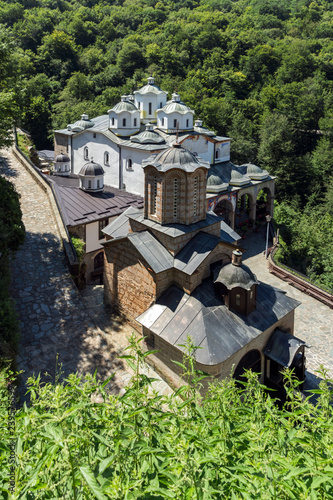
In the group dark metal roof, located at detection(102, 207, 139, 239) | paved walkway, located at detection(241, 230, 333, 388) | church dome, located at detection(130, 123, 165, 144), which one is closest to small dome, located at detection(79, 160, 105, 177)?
church dome, located at detection(130, 123, 165, 144)

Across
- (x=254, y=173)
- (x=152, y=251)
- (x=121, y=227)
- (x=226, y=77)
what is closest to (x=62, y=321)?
(x=152, y=251)

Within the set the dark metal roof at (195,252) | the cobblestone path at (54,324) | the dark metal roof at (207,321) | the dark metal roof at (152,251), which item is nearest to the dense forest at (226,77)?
the dark metal roof at (207,321)

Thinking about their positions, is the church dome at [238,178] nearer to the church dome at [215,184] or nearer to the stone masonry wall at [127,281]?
the church dome at [215,184]

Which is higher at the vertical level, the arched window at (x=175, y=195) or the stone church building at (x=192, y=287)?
the arched window at (x=175, y=195)

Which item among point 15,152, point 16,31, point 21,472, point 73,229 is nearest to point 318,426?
point 21,472

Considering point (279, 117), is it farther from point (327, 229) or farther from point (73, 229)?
point (73, 229)

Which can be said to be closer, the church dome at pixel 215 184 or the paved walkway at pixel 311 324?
the paved walkway at pixel 311 324

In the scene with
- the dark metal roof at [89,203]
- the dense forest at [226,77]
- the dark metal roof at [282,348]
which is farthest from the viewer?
the dense forest at [226,77]

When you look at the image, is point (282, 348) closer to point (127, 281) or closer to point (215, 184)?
point (127, 281)
